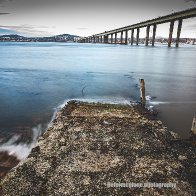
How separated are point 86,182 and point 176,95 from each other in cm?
1068

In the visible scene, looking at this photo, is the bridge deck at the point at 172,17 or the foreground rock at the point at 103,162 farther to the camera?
the bridge deck at the point at 172,17

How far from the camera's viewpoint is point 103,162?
493 centimetres

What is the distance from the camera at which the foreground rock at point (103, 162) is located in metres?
4.16

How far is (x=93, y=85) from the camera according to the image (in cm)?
1645

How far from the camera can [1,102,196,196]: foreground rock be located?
13.7 ft

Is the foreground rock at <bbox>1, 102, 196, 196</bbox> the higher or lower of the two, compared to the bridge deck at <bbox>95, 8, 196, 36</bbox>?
lower

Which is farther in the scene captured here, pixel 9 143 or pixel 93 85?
pixel 93 85

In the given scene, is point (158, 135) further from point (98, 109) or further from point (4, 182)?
point (4, 182)

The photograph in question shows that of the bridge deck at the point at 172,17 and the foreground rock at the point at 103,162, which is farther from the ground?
the bridge deck at the point at 172,17

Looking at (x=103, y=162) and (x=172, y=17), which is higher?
(x=172, y=17)

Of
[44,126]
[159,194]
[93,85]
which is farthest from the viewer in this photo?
[93,85]

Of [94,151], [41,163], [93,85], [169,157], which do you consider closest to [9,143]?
[41,163]

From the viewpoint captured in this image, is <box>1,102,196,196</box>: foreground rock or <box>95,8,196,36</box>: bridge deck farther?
<box>95,8,196,36</box>: bridge deck

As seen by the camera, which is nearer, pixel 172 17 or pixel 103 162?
pixel 103 162
